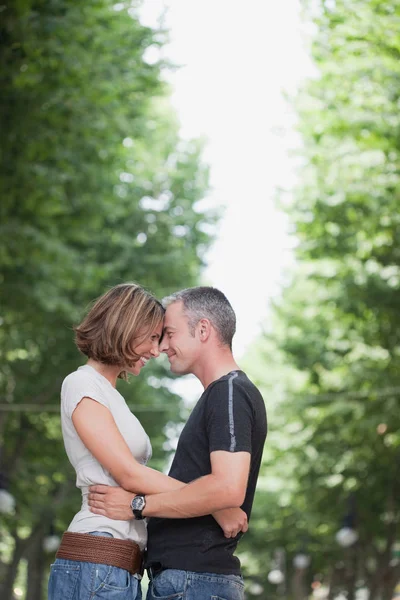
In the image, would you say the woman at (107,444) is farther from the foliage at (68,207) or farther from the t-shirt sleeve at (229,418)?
the foliage at (68,207)

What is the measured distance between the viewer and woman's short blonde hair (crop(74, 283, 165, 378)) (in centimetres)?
391

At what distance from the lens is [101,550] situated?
12.3ft

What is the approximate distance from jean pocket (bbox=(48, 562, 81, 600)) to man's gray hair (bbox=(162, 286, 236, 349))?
920 millimetres

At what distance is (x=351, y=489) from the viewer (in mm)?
23453

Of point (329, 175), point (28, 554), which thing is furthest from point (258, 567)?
point (329, 175)

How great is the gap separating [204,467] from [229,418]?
24 centimetres

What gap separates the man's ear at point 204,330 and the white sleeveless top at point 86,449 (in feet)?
1.23

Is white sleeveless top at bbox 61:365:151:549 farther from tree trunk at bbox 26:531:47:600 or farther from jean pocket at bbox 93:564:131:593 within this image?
tree trunk at bbox 26:531:47:600

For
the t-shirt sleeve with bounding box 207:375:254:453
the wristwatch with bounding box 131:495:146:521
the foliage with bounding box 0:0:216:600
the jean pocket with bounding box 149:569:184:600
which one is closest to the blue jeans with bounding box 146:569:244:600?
the jean pocket with bounding box 149:569:184:600

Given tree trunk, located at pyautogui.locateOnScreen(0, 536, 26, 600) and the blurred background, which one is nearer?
the blurred background

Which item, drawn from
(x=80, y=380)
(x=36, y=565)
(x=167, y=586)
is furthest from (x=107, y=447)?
(x=36, y=565)

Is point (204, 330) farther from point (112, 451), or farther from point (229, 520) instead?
point (229, 520)

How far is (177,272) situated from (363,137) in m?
10.3

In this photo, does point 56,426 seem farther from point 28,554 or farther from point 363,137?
point 363,137
